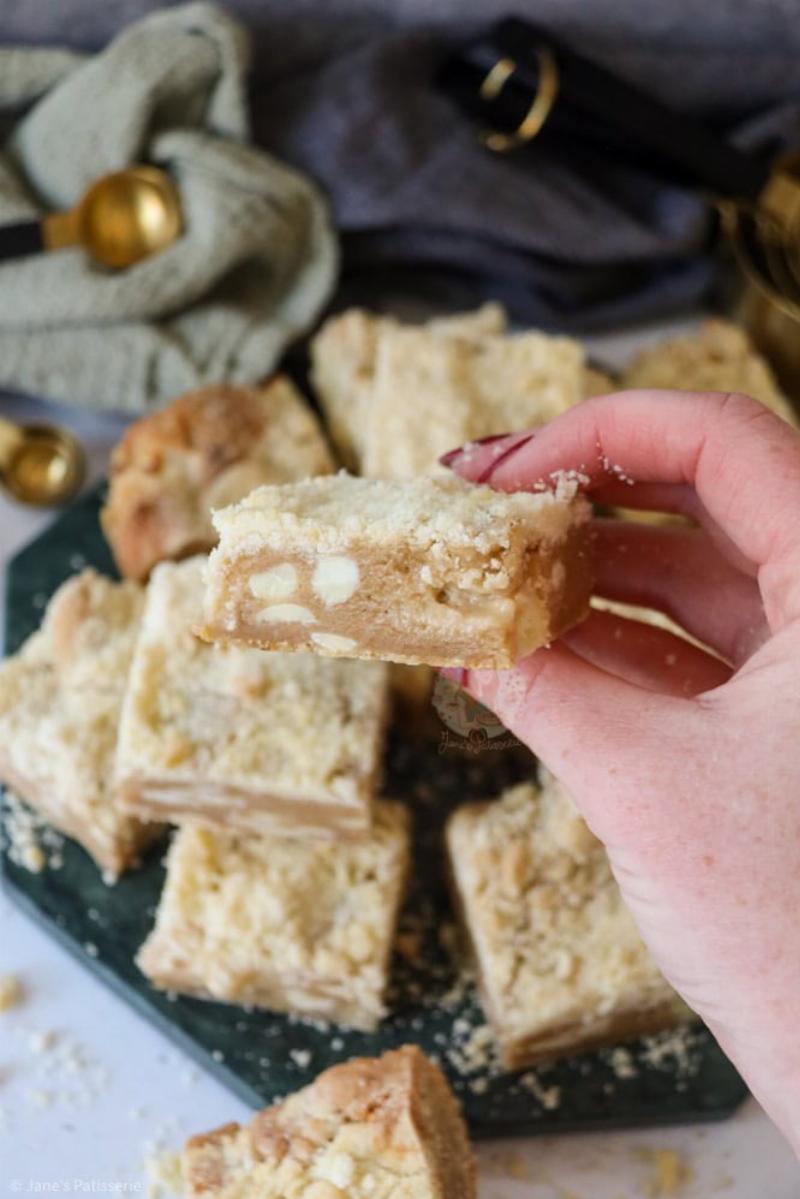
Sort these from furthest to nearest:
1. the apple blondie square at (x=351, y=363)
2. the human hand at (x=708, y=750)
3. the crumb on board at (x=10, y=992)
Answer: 1. the apple blondie square at (x=351, y=363)
2. the crumb on board at (x=10, y=992)
3. the human hand at (x=708, y=750)

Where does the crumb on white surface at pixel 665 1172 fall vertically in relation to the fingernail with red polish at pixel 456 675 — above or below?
below

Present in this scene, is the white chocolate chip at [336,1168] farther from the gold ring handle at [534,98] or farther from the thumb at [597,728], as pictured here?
the gold ring handle at [534,98]

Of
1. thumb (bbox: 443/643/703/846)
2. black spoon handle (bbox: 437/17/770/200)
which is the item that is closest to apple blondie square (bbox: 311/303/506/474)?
black spoon handle (bbox: 437/17/770/200)

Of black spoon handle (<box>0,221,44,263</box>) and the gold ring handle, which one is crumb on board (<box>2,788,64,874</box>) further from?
the gold ring handle

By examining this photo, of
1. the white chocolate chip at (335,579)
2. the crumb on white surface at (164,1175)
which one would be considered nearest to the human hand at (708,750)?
the white chocolate chip at (335,579)

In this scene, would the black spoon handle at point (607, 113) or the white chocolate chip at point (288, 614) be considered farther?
the black spoon handle at point (607, 113)

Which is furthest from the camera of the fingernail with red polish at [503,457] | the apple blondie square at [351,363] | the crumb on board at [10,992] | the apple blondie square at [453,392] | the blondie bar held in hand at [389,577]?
the apple blondie square at [351,363]
